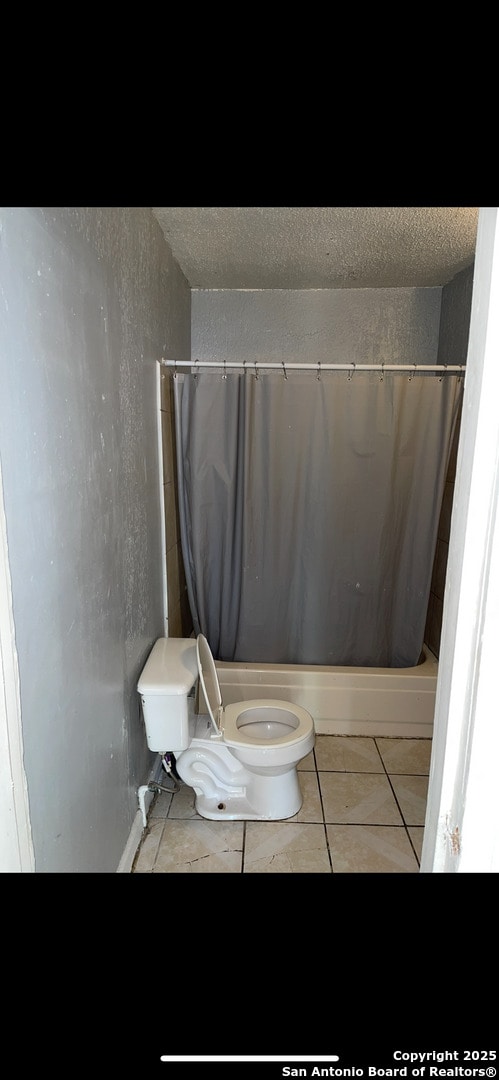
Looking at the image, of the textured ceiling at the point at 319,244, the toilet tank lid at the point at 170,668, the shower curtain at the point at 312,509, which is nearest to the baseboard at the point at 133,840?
the toilet tank lid at the point at 170,668

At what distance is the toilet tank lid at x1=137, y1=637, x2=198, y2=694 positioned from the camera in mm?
1750

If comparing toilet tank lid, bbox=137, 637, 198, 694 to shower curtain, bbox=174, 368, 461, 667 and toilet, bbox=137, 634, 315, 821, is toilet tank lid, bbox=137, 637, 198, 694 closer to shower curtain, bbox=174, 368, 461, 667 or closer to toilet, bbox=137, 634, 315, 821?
toilet, bbox=137, 634, 315, 821

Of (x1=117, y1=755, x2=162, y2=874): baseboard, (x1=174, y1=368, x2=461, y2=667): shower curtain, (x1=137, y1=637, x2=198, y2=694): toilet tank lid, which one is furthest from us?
(x1=174, y1=368, x2=461, y2=667): shower curtain

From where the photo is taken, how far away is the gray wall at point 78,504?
0.91m

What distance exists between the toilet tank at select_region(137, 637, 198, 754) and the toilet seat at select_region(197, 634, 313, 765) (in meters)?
0.08

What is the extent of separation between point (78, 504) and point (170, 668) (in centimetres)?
85

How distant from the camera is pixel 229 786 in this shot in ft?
6.49

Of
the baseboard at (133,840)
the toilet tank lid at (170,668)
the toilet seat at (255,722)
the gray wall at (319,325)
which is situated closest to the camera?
the baseboard at (133,840)

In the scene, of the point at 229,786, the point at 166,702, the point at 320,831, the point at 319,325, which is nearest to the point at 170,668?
the point at 166,702

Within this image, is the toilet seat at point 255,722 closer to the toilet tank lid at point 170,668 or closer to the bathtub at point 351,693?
the toilet tank lid at point 170,668

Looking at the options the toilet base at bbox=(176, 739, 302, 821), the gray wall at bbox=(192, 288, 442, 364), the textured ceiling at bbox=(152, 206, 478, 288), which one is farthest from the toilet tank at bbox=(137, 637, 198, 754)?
the gray wall at bbox=(192, 288, 442, 364)
